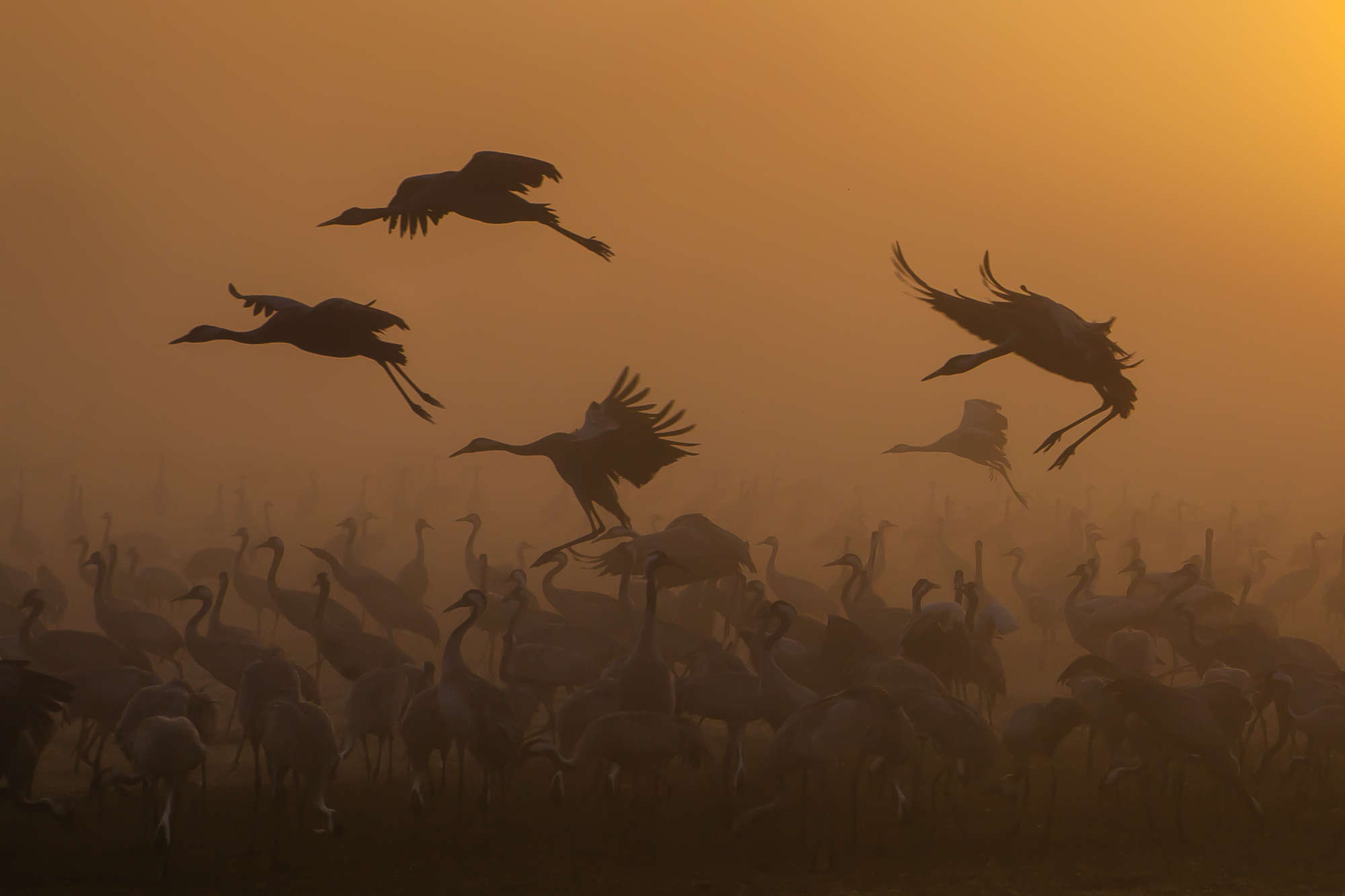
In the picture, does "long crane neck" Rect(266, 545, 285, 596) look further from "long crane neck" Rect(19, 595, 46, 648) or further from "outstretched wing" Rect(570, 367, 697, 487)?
"outstretched wing" Rect(570, 367, 697, 487)

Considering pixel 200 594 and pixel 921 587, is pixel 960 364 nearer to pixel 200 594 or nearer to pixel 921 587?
pixel 921 587

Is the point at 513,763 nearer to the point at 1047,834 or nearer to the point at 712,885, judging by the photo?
the point at 712,885

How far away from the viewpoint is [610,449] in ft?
32.2

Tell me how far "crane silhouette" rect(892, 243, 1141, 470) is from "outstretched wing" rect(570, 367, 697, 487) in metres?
2.75

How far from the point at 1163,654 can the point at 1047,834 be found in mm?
10009

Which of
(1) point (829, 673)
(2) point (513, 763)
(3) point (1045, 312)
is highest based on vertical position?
(3) point (1045, 312)

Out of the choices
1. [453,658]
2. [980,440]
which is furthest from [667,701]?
[980,440]

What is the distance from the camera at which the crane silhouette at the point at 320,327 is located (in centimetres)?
807

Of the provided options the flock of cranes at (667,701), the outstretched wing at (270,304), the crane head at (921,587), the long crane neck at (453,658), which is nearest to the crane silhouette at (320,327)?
the outstretched wing at (270,304)

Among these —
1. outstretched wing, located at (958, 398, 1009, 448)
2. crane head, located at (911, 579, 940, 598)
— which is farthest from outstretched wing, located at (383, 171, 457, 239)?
outstretched wing, located at (958, 398, 1009, 448)

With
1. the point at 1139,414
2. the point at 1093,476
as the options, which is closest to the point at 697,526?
the point at 1093,476

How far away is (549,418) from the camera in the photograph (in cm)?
5459

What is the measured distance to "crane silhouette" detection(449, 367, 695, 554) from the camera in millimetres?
9633

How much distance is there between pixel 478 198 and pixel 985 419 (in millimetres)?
9083
